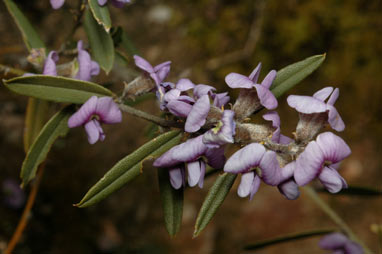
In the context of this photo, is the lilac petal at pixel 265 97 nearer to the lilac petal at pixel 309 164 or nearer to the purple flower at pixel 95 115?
the lilac petal at pixel 309 164

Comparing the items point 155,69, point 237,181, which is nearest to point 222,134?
point 155,69

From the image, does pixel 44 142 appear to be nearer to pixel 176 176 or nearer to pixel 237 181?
pixel 176 176

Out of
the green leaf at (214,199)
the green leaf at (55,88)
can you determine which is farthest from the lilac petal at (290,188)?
the green leaf at (55,88)

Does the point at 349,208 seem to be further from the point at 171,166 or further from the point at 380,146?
the point at 171,166

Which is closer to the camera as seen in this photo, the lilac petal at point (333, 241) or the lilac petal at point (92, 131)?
the lilac petal at point (92, 131)

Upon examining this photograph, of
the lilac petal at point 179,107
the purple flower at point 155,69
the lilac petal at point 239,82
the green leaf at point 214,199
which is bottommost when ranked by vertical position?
the green leaf at point 214,199

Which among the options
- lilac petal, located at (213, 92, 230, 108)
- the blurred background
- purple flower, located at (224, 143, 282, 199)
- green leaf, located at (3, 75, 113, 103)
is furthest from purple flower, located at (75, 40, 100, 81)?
the blurred background
